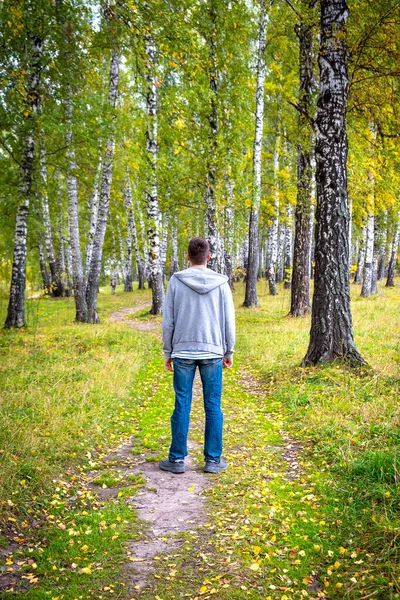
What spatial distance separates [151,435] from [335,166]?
5678mm

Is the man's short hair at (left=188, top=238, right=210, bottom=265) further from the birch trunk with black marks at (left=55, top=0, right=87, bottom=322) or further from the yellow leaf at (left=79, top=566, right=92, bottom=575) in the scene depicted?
the birch trunk with black marks at (left=55, top=0, right=87, bottom=322)

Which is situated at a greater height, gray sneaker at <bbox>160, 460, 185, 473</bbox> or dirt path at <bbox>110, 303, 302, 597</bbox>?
gray sneaker at <bbox>160, 460, 185, 473</bbox>

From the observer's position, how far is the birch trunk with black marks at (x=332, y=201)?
24.9ft

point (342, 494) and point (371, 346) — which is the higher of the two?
point (371, 346)

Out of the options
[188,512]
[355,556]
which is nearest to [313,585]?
[355,556]

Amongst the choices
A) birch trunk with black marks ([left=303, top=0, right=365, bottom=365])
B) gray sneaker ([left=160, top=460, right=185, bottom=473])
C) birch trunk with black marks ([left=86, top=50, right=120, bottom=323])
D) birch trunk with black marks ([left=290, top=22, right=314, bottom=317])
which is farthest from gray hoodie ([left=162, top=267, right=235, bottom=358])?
birch trunk with black marks ([left=86, top=50, right=120, bottom=323])

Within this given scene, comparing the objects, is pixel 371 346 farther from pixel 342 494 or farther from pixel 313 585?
pixel 313 585

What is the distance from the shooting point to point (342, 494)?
4102 mm

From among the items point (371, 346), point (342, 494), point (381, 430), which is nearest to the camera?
point (342, 494)

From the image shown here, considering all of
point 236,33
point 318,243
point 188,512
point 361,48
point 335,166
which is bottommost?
point 188,512

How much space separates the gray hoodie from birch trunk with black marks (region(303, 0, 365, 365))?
3586mm

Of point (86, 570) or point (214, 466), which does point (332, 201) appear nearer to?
point (214, 466)

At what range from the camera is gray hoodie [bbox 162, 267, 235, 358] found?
15.9 feet

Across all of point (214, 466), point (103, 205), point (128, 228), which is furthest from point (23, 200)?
point (128, 228)
